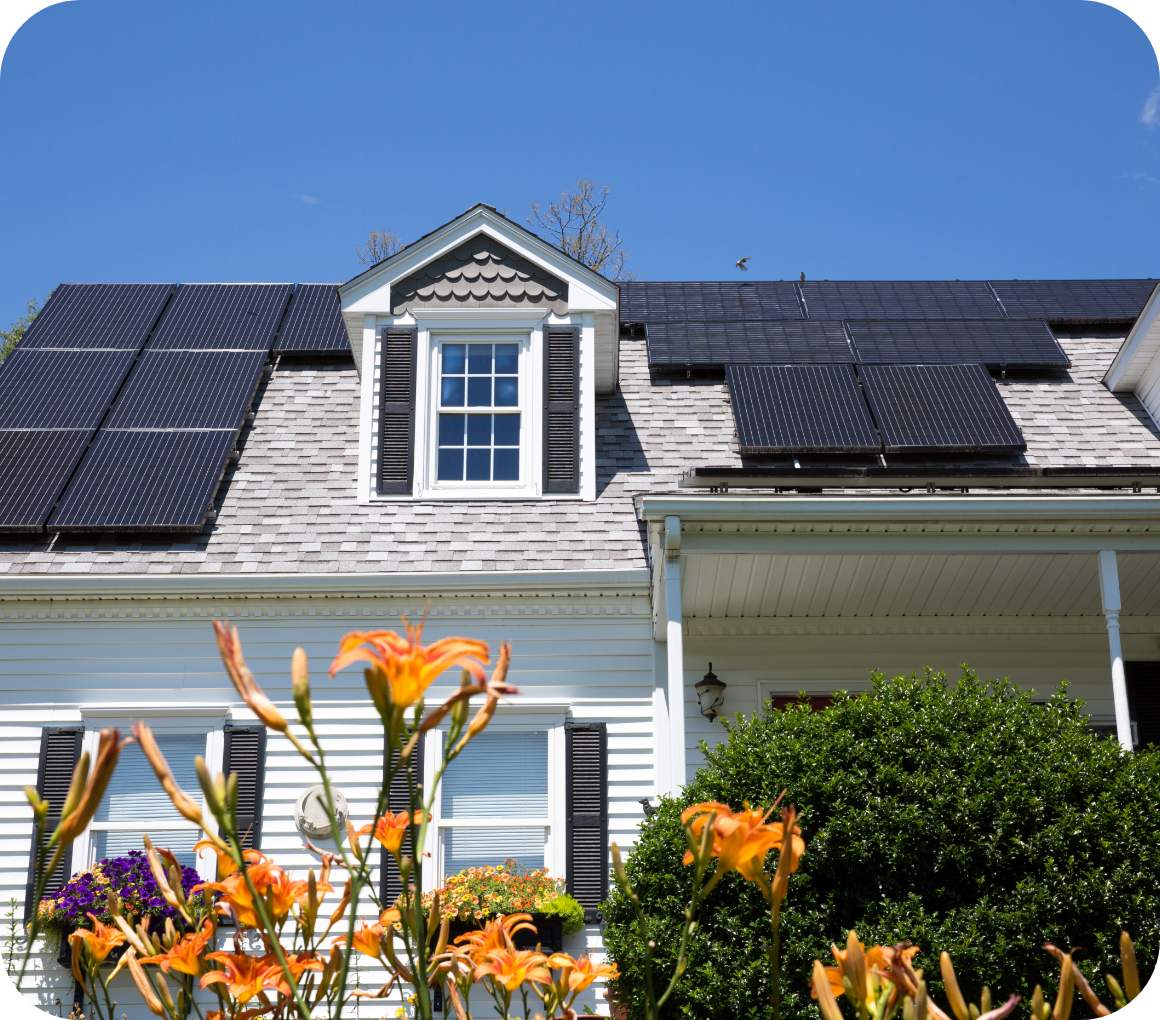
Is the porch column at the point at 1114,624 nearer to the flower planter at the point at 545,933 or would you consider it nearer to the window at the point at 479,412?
the flower planter at the point at 545,933

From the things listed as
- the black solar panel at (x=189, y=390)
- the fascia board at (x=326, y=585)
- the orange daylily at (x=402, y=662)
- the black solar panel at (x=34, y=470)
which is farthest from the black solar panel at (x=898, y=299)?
the orange daylily at (x=402, y=662)

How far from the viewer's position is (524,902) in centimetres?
686

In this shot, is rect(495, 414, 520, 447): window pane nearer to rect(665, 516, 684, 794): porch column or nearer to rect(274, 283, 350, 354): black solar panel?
rect(274, 283, 350, 354): black solar panel

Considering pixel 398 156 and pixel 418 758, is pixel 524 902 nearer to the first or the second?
pixel 418 758

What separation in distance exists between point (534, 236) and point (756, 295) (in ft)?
10.6

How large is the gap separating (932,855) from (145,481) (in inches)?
255

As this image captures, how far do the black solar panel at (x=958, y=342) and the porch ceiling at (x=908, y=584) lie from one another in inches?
111

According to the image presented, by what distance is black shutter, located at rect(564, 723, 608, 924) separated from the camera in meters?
7.28

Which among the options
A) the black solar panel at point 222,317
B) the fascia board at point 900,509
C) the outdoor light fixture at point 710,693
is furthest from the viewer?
the black solar panel at point 222,317

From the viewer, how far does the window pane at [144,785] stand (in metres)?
7.58

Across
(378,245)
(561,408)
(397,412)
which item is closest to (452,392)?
(397,412)

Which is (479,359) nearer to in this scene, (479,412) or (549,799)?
(479,412)

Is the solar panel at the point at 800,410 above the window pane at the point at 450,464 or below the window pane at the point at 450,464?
above

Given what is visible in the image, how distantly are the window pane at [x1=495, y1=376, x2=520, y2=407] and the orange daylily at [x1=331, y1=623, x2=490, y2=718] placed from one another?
25.4 feet
